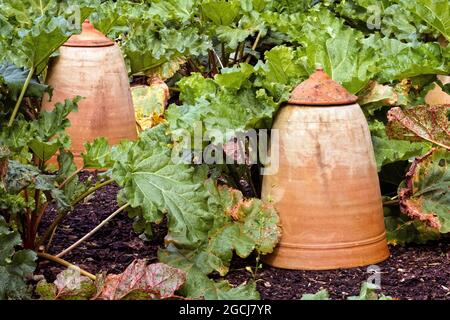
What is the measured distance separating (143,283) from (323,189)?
3.23 feet

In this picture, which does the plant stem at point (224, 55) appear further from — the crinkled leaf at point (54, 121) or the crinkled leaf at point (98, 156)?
the crinkled leaf at point (98, 156)

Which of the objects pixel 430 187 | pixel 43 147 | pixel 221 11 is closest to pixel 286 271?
pixel 430 187

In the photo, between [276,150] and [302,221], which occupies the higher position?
[276,150]

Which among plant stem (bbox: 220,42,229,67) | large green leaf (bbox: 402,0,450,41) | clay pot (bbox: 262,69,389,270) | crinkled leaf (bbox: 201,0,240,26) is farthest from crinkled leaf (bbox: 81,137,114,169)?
plant stem (bbox: 220,42,229,67)

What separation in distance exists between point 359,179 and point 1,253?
1.53 meters

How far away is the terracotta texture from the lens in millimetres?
4250

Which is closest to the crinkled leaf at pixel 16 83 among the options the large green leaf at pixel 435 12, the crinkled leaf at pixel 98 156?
the crinkled leaf at pixel 98 156

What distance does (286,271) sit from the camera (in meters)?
4.26

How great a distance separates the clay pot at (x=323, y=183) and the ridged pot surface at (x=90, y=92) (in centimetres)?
215

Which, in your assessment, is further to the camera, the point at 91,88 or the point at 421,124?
the point at 91,88

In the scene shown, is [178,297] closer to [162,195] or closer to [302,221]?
[162,195]

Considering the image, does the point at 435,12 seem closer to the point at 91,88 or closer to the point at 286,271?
the point at 286,271

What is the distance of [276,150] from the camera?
→ 4285mm
